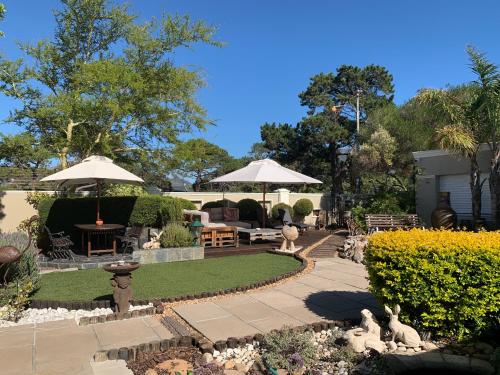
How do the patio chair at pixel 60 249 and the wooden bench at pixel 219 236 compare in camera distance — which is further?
the wooden bench at pixel 219 236

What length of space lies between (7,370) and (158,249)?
5523 mm

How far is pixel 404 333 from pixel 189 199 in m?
15.1

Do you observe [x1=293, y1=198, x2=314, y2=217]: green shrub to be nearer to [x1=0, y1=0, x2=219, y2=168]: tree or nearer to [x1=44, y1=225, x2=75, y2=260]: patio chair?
[x1=0, y1=0, x2=219, y2=168]: tree

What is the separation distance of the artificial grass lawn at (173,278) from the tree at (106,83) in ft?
25.3

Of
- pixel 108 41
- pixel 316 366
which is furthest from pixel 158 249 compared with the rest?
pixel 108 41

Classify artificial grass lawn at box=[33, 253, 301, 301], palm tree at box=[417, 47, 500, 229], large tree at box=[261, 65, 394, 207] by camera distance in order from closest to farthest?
artificial grass lawn at box=[33, 253, 301, 301]
palm tree at box=[417, 47, 500, 229]
large tree at box=[261, 65, 394, 207]

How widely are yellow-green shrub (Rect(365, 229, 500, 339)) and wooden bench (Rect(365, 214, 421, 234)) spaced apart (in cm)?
843

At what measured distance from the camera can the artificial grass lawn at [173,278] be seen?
20.9 ft

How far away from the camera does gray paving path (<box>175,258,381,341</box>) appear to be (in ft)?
15.8

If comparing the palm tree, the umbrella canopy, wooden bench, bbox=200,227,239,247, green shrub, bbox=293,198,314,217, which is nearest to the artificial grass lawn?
wooden bench, bbox=200,227,239,247

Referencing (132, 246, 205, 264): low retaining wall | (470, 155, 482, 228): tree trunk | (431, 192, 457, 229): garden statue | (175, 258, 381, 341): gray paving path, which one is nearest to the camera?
(175, 258, 381, 341): gray paving path

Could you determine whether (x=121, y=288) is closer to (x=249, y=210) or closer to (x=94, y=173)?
(x=94, y=173)

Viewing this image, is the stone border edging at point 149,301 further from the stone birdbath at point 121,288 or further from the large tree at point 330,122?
the large tree at point 330,122

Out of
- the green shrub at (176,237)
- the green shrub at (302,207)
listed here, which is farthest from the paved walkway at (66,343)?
the green shrub at (302,207)
